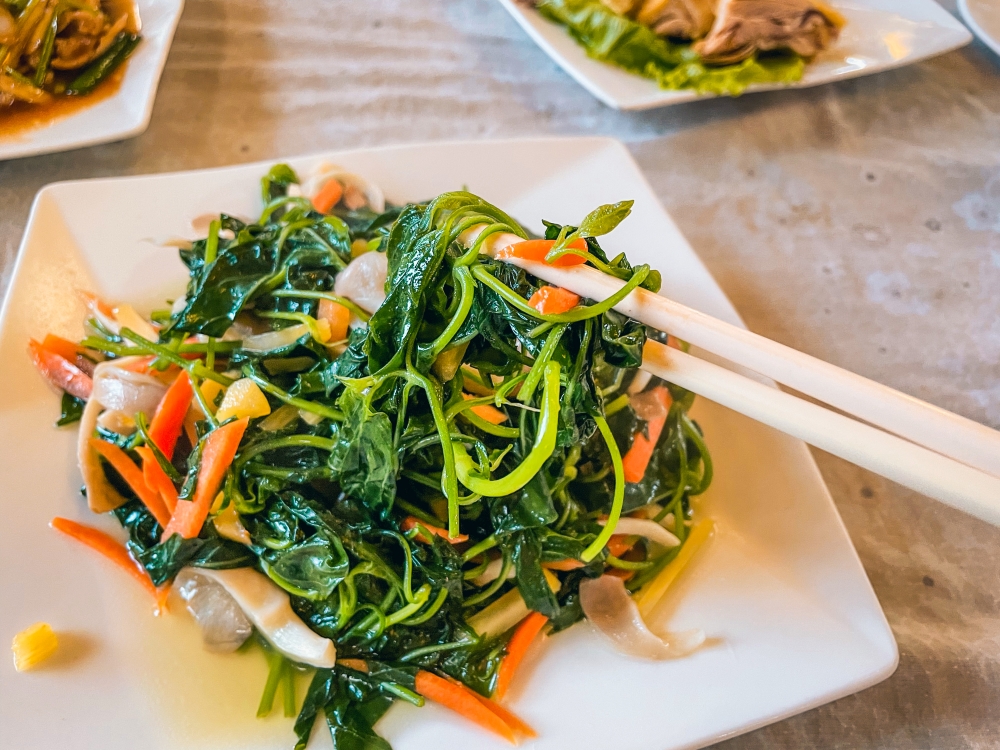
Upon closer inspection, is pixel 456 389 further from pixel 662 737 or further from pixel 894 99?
pixel 894 99

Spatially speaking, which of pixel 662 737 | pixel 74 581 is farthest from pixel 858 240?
pixel 74 581

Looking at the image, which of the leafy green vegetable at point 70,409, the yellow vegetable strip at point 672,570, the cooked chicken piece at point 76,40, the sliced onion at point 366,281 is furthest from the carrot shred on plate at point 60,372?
the yellow vegetable strip at point 672,570

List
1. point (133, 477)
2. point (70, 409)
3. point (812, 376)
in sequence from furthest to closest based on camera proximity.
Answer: point (70, 409) → point (133, 477) → point (812, 376)

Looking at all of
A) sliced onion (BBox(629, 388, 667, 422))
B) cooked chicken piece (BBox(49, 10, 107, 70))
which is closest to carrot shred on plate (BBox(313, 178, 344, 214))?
sliced onion (BBox(629, 388, 667, 422))

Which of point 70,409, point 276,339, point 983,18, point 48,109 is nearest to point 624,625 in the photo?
point 276,339

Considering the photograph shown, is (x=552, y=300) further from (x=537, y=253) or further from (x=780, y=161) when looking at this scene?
(x=780, y=161)

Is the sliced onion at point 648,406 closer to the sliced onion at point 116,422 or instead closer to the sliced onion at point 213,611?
the sliced onion at point 213,611
